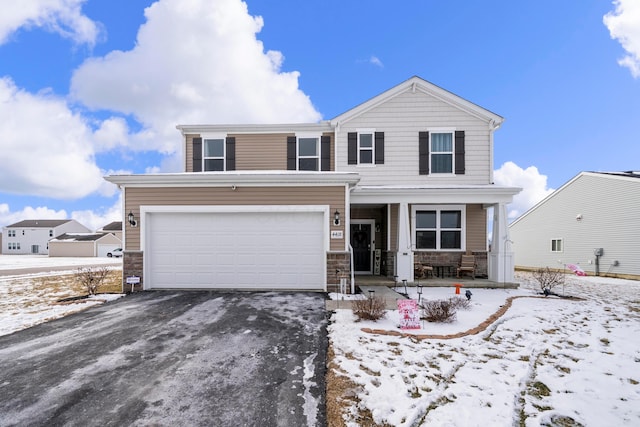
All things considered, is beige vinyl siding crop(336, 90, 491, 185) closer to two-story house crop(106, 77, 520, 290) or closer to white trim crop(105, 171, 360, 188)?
two-story house crop(106, 77, 520, 290)

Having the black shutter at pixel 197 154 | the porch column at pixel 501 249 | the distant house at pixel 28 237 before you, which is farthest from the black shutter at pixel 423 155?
the distant house at pixel 28 237

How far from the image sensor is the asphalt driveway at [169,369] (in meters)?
2.95

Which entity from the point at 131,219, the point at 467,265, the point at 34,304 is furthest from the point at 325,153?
the point at 34,304

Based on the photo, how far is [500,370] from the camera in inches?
151

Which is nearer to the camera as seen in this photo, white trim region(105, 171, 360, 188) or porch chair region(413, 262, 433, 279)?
white trim region(105, 171, 360, 188)

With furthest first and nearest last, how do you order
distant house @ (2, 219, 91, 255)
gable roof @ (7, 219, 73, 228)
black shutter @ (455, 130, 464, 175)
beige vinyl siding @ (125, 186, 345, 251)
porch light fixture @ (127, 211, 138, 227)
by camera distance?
gable roof @ (7, 219, 73, 228)
distant house @ (2, 219, 91, 255)
black shutter @ (455, 130, 464, 175)
porch light fixture @ (127, 211, 138, 227)
beige vinyl siding @ (125, 186, 345, 251)

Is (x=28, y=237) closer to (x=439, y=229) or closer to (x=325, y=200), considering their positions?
(x=325, y=200)

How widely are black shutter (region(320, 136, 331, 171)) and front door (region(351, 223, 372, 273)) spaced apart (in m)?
2.62

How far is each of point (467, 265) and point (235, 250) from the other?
26.9ft

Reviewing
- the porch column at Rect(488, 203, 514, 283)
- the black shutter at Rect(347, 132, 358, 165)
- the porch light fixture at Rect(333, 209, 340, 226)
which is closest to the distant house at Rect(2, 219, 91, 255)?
the black shutter at Rect(347, 132, 358, 165)

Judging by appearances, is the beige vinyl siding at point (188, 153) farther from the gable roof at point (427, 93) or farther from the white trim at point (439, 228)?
the white trim at point (439, 228)

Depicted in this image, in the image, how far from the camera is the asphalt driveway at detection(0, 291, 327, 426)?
2.95 m

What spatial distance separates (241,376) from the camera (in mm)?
3676

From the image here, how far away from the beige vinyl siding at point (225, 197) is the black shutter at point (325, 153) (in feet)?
11.6
